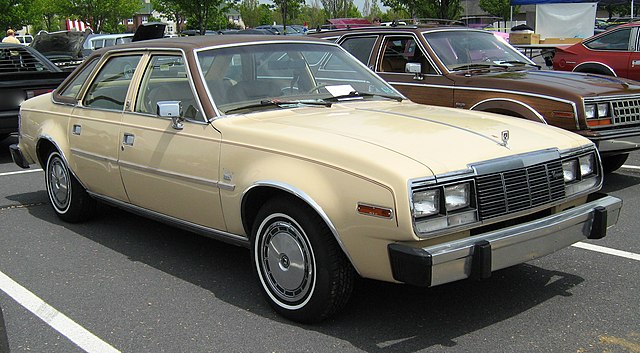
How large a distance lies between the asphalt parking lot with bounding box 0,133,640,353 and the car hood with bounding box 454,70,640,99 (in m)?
1.61

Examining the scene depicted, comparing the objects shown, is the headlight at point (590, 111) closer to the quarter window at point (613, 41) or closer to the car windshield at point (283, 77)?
the car windshield at point (283, 77)

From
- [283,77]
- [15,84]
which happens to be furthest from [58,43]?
[283,77]

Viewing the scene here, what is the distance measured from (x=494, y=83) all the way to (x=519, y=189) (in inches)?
148

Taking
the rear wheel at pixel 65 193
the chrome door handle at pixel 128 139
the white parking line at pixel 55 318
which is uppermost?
the chrome door handle at pixel 128 139

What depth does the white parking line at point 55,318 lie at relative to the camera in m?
3.88

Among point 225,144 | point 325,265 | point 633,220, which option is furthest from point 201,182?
point 633,220

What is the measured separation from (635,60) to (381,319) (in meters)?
9.71

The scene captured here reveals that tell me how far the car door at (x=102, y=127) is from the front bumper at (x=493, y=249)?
2.72 metres

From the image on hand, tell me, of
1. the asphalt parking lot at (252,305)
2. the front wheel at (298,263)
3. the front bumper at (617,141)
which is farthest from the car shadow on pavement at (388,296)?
the front bumper at (617,141)

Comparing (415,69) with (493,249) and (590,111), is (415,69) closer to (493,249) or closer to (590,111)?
(590,111)

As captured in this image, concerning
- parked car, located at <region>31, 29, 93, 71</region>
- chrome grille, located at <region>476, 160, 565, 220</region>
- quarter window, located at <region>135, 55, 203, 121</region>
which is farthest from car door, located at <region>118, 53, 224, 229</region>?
parked car, located at <region>31, 29, 93, 71</region>

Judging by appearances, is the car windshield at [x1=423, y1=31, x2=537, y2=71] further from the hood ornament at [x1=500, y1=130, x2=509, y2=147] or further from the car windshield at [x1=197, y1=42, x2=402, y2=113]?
the hood ornament at [x1=500, y1=130, x2=509, y2=147]

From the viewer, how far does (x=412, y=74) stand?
804 centimetres

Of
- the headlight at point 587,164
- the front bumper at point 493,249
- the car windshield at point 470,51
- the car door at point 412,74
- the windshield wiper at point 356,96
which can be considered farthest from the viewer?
the car windshield at point 470,51
